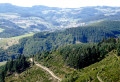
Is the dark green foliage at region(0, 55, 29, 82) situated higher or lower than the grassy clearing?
lower

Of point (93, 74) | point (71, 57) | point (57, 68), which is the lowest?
point (57, 68)

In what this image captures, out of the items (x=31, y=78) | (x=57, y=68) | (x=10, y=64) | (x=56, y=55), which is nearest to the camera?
(x=31, y=78)

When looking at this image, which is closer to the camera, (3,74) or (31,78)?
(31,78)

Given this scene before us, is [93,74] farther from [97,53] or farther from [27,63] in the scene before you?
[27,63]

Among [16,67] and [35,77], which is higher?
[35,77]

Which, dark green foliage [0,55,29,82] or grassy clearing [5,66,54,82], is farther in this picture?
dark green foliage [0,55,29,82]

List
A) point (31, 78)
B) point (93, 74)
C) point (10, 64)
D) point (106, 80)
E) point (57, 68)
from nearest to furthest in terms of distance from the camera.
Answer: point (106, 80), point (93, 74), point (31, 78), point (57, 68), point (10, 64)

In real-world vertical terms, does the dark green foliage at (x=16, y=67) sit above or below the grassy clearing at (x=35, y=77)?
below

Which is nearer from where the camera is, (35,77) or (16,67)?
(35,77)

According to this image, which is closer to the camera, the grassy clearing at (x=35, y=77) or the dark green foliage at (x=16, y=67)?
the grassy clearing at (x=35, y=77)

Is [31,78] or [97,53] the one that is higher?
[97,53]

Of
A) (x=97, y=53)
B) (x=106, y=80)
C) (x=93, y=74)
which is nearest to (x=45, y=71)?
(x=97, y=53)
